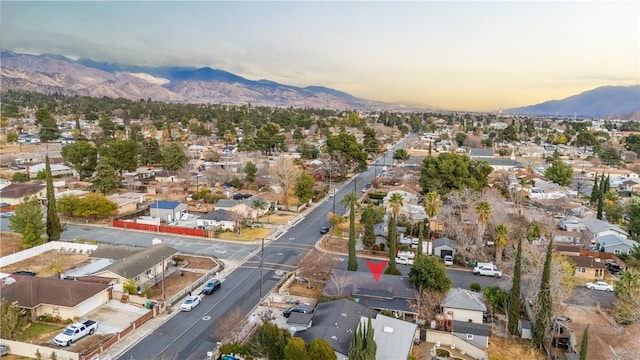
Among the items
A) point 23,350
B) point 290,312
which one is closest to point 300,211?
point 290,312

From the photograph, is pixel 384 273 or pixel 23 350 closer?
pixel 23 350

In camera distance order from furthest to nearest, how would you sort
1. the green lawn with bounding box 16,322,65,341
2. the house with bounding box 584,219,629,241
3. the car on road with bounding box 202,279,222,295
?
the house with bounding box 584,219,629,241 → the car on road with bounding box 202,279,222,295 → the green lawn with bounding box 16,322,65,341

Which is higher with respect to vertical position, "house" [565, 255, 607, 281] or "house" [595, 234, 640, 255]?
"house" [595, 234, 640, 255]

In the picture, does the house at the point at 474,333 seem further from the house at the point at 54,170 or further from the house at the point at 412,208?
the house at the point at 54,170

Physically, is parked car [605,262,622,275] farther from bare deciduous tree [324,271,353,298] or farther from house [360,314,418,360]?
bare deciduous tree [324,271,353,298]

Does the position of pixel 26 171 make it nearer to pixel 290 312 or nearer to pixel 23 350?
pixel 23 350

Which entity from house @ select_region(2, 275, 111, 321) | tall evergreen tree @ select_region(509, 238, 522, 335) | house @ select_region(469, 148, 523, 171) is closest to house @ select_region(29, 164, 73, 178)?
house @ select_region(2, 275, 111, 321)
